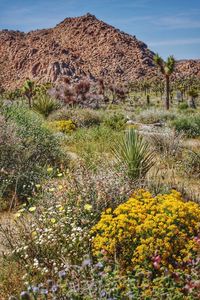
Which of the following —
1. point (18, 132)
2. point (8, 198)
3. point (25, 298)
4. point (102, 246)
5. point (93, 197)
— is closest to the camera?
point (25, 298)

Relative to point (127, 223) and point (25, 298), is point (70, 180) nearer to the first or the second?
point (127, 223)

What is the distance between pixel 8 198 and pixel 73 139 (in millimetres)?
5640

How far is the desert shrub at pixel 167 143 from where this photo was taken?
10453 mm

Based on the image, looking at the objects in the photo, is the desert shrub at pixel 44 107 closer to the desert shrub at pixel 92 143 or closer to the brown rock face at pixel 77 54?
the desert shrub at pixel 92 143

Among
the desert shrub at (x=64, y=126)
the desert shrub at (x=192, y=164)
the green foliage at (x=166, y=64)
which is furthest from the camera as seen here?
the green foliage at (x=166, y=64)

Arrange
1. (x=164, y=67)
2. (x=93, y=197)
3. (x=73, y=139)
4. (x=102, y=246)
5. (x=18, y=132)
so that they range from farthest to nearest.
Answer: (x=164, y=67)
(x=73, y=139)
(x=18, y=132)
(x=93, y=197)
(x=102, y=246)

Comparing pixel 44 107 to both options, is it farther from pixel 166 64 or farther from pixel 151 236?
pixel 166 64

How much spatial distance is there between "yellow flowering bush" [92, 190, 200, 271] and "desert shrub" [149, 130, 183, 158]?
18.8ft

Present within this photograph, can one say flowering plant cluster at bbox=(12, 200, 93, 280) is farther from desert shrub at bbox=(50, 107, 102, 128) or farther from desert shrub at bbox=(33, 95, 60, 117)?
desert shrub at bbox=(33, 95, 60, 117)

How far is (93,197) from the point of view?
5199 millimetres

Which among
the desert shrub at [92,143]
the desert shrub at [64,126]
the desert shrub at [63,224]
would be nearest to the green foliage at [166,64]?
the desert shrub at [64,126]

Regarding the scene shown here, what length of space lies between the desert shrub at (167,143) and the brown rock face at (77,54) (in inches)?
4462

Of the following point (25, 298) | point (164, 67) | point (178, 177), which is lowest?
point (178, 177)

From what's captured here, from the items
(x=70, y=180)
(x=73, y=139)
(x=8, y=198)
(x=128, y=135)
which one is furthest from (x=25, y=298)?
(x=73, y=139)
